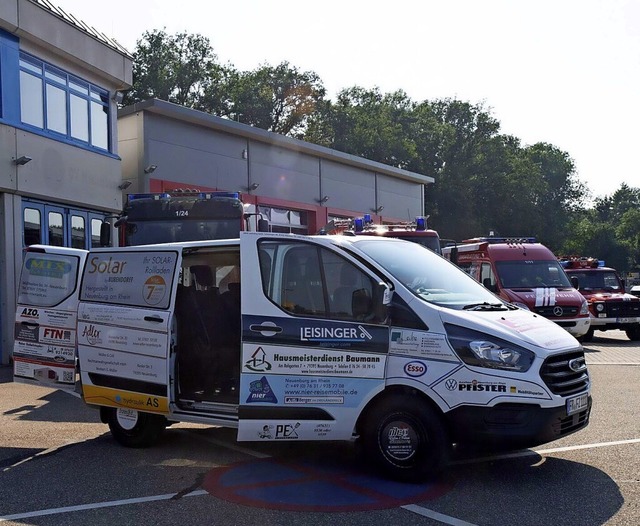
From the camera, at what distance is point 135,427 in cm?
750

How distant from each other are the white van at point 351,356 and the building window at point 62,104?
1026 centimetres

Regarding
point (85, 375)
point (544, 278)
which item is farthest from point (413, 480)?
point (544, 278)

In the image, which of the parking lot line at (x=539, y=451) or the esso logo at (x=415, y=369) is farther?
the parking lot line at (x=539, y=451)

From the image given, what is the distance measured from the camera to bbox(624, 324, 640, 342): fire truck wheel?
19812mm

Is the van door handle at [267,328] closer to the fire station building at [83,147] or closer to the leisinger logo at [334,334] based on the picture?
the leisinger logo at [334,334]

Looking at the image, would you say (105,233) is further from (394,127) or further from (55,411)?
(394,127)

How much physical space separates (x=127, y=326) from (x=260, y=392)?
1731mm

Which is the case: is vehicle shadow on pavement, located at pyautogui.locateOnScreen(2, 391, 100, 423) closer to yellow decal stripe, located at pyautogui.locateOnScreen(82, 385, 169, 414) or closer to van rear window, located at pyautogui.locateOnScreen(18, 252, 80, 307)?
yellow decal stripe, located at pyautogui.locateOnScreen(82, 385, 169, 414)

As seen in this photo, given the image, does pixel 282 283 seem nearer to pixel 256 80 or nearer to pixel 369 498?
pixel 369 498

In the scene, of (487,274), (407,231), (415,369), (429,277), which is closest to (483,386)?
(415,369)

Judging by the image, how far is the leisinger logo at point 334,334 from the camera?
621 centimetres

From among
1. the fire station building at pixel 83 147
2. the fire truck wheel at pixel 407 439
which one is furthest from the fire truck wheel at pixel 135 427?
the fire station building at pixel 83 147

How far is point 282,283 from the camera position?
6535mm

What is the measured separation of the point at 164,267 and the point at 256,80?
47.2 m
